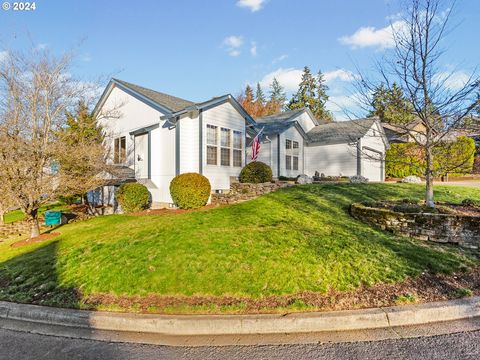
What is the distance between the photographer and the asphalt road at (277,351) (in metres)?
2.80

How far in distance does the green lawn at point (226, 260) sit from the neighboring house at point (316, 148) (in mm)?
10491

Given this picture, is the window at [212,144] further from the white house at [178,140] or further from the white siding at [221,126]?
the white siding at [221,126]

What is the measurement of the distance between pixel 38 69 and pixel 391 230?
10841mm

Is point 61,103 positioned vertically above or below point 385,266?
above

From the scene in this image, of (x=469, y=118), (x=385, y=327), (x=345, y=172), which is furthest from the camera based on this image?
(x=345, y=172)

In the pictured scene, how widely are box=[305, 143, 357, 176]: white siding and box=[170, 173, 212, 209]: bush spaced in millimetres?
12096

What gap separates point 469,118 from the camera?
673 cm

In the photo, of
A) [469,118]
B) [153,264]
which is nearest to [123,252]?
[153,264]

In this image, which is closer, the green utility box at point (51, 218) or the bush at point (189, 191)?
the green utility box at point (51, 218)

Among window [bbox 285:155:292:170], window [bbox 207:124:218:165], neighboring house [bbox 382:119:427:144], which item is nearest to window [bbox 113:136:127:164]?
window [bbox 207:124:218:165]

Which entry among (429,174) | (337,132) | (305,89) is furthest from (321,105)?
(429,174)

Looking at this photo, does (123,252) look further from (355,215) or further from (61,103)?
(61,103)

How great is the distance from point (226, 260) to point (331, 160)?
58.1 ft

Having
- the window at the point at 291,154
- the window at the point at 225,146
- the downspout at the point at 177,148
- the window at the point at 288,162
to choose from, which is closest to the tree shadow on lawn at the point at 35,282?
the downspout at the point at 177,148
